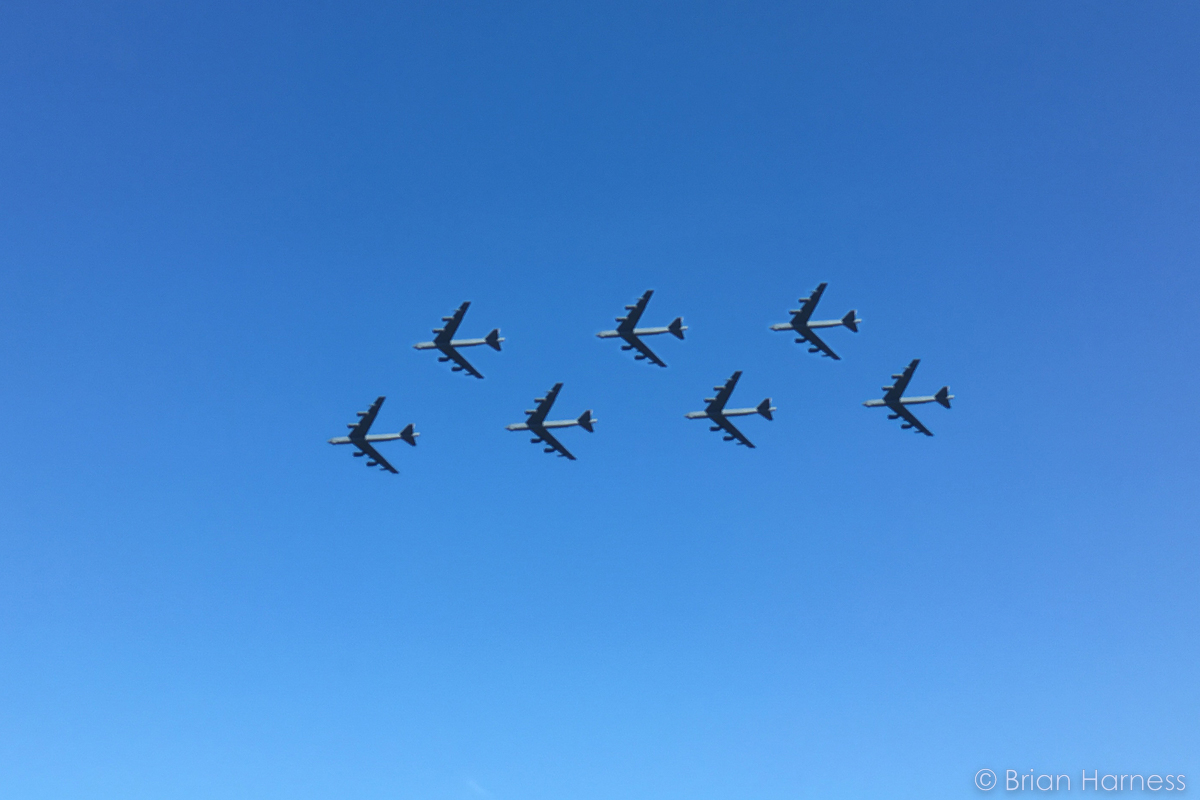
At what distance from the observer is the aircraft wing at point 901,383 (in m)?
133

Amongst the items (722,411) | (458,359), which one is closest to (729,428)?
(722,411)

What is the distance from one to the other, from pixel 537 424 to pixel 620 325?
16.6 m

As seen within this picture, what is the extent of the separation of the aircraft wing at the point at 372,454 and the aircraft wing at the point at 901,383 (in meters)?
66.3

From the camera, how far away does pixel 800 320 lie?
425ft

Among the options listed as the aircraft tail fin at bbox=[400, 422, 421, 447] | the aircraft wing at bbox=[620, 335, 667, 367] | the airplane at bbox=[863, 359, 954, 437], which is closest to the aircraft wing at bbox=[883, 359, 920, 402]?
the airplane at bbox=[863, 359, 954, 437]

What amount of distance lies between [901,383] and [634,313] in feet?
124

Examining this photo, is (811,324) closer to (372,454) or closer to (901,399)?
(901,399)

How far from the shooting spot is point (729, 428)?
13475 cm

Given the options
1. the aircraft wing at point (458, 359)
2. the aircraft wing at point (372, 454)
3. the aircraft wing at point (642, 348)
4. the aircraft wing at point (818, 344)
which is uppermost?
the aircraft wing at point (818, 344)

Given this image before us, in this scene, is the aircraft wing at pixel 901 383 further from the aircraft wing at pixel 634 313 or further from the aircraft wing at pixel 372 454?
the aircraft wing at pixel 372 454

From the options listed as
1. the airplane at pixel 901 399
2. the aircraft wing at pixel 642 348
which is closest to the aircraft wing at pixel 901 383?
the airplane at pixel 901 399

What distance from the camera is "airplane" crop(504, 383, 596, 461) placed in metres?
127

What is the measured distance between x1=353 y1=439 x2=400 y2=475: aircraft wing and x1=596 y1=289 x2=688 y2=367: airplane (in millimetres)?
32178

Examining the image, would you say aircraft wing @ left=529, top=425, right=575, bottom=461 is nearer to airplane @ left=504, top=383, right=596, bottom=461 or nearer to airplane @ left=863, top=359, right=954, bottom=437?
airplane @ left=504, top=383, right=596, bottom=461
